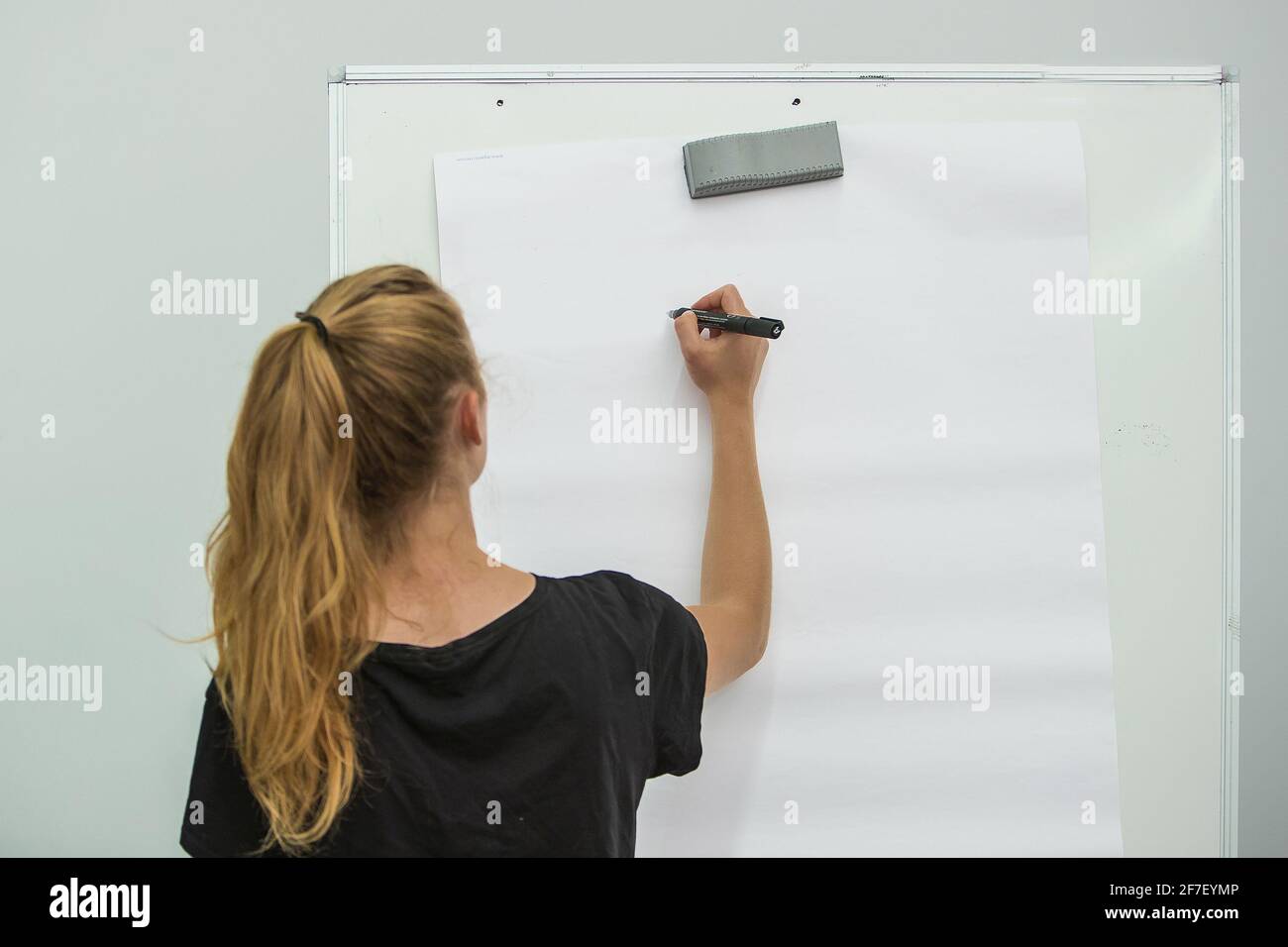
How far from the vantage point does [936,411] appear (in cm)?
96

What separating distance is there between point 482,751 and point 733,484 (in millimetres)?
409

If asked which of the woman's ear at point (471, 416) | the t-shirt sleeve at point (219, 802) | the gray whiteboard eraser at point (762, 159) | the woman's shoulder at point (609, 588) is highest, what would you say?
the gray whiteboard eraser at point (762, 159)

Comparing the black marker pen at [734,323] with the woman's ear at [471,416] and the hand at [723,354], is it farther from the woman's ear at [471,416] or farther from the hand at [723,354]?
the woman's ear at [471,416]

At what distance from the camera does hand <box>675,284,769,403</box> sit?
0.93m

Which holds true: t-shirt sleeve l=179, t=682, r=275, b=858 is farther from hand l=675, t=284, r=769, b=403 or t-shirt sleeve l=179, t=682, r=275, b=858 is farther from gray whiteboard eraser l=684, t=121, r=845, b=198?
gray whiteboard eraser l=684, t=121, r=845, b=198

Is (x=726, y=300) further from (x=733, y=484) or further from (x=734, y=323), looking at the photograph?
(x=733, y=484)

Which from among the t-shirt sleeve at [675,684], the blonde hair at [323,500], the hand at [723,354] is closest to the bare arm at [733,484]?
the hand at [723,354]

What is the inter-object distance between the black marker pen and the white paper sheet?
4 cm

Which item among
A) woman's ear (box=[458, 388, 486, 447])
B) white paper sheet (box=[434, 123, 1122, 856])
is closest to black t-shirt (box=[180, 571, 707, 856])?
woman's ear (box=[458, 388, 486, 447])

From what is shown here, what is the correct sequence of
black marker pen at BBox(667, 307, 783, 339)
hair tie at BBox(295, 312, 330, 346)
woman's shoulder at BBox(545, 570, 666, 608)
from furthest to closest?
black marker pen at BBox(667, 307, 783, 339) → woman's shoulder at BBox(545, 570, 666, 608) → hair tie at BBox(295, 312, 330, 346)

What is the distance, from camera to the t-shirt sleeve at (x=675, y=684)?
765mm

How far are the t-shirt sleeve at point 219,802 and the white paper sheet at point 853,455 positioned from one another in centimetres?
35

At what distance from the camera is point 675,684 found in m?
0.78
